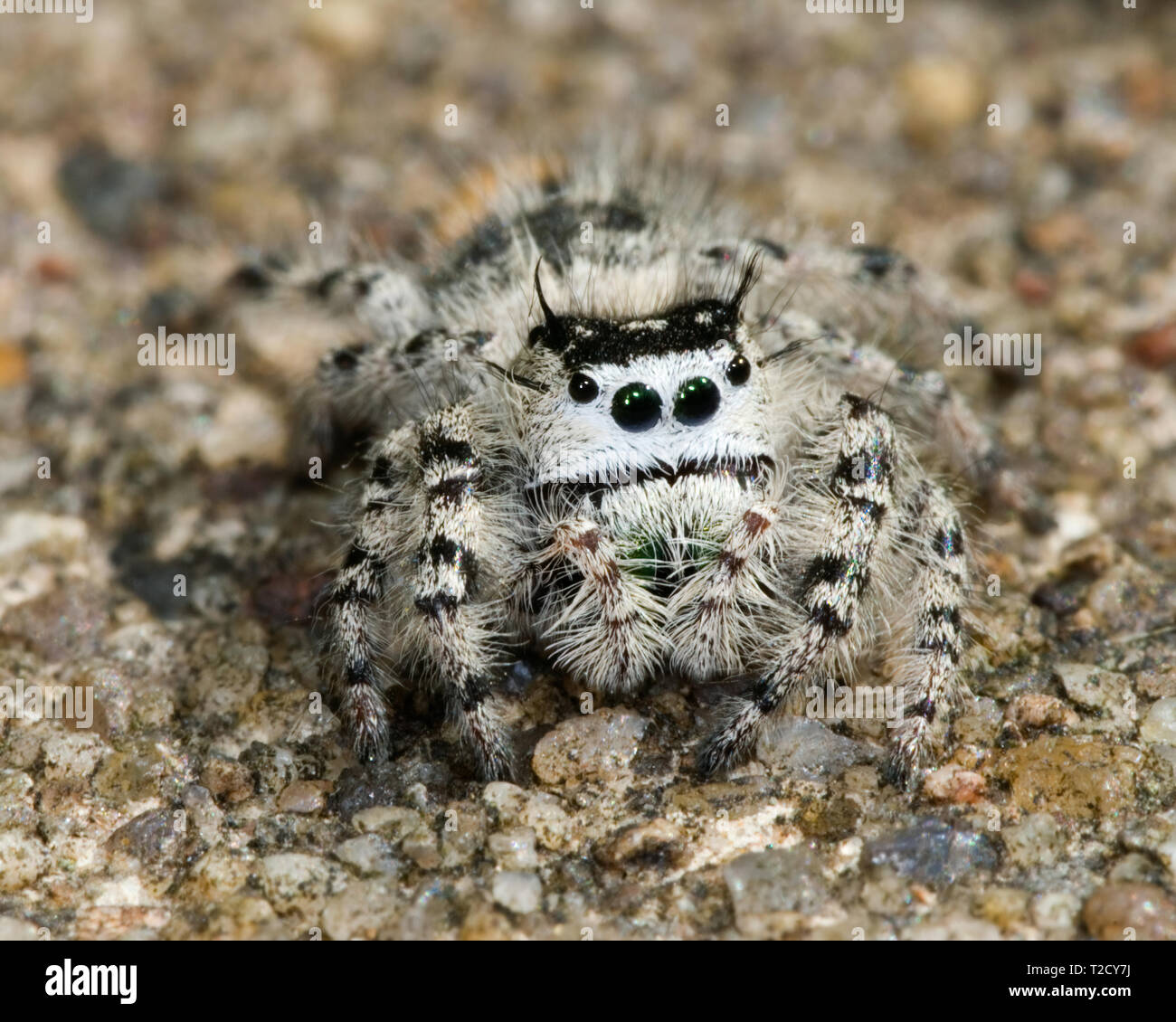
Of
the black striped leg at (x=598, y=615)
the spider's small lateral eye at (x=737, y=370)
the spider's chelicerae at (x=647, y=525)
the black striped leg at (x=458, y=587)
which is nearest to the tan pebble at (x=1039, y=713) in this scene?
the spider's chelicerae at (x=647, y=525)

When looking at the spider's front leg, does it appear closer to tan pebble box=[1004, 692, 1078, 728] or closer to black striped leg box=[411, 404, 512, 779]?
black striped leg box=[411, 404, 512, 779]

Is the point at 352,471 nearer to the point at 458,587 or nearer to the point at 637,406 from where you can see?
the point at 458,587

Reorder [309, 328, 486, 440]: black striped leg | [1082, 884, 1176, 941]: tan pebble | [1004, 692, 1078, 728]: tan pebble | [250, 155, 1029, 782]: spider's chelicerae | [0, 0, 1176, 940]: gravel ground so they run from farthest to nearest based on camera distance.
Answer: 1. [309, 328, 486, 440]: black striped leg
2. [1004, 692, 1078, 728]: tan pebble
3. [250, 155, 1029, 782]: spider's chelicerae
4. [0, 0, 1176, 940]: gravel ground
5. [1082, 884, 1176, 941]: tan pebble

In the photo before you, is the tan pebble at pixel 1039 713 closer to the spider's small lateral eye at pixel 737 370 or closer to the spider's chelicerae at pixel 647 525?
the spider's chelicerae at pixel 647 525

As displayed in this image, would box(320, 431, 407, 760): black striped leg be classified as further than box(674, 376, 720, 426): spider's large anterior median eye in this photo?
Yes

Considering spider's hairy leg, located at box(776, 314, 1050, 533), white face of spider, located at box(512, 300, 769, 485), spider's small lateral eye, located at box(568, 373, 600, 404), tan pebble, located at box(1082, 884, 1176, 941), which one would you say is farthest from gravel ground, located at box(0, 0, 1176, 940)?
spider's small lateral eye, located at box(568, 373, 600, 404)

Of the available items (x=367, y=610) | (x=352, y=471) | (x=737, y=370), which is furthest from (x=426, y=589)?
(x=352, y=471)
